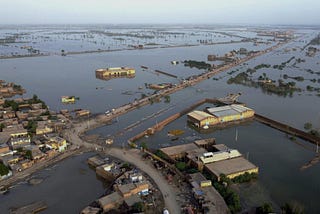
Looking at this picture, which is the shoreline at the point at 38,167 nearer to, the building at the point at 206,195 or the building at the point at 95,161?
the building at the point at 95,161

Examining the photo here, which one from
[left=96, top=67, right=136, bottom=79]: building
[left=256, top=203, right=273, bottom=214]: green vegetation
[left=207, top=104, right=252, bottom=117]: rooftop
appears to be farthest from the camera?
[left=96, top=67, right=136, bottom=79]: building

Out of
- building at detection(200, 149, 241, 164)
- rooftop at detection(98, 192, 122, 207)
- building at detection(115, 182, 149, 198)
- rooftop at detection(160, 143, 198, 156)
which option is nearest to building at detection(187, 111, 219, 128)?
rooftop at detection(160, 143, 198, 156)

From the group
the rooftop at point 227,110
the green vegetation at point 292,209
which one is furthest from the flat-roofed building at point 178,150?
the green vegetation at point 292,209

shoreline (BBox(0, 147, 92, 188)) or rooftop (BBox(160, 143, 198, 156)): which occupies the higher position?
rooftop (BBox(160, 143, 198, 156))

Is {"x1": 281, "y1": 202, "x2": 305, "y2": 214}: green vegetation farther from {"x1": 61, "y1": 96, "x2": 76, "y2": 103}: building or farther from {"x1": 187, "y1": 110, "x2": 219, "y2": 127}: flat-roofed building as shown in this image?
{"x1": 61, "y1": 96, "x2": 76, "y2": 103}: building

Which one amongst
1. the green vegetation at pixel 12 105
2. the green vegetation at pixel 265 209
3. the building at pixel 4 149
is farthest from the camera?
the green vegetation at pixel 12 105

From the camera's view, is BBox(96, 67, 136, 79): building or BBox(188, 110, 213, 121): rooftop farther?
BBox(96, 67, 136, 79): building
